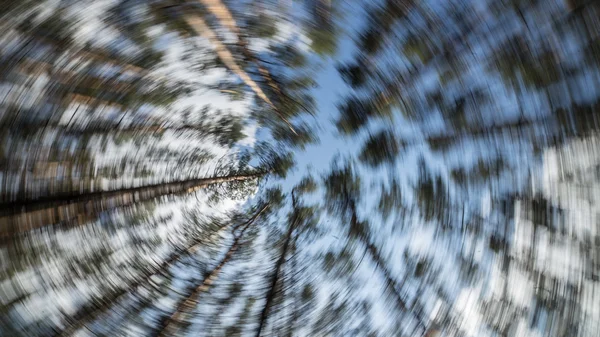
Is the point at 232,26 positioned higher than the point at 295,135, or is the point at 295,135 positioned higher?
the point at 232,26

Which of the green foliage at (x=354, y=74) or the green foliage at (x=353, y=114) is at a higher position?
the green foliage at (x=354, y=74)

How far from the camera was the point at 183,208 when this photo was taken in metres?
2.20

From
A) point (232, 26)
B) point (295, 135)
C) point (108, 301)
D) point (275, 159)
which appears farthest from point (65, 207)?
point (275, 159)

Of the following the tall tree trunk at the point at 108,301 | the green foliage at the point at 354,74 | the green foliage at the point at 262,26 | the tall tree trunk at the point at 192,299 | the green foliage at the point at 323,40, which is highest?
the green foliage at the point at 262,26

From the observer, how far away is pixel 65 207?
126 centimetres

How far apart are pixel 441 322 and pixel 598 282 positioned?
1.77ft

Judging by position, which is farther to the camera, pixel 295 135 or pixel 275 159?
pixel 275 159

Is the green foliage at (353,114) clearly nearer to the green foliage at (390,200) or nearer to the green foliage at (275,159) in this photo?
the green foliage at (390,200)

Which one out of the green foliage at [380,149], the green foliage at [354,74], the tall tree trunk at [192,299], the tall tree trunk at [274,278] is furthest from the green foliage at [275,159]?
the green foliage at [354,74]

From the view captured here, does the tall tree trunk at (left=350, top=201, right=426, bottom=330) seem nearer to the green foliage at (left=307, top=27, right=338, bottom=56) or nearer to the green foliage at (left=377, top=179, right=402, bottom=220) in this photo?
the green foliage at (left=377, top=179, right=402, bottom=220)

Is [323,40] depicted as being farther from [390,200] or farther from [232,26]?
[390,200]

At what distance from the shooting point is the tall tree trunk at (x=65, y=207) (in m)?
1.05

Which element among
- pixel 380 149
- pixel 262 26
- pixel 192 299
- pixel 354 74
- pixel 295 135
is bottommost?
pixel 192 299

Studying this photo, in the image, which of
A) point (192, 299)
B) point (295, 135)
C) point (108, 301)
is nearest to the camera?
point (108, 301)
